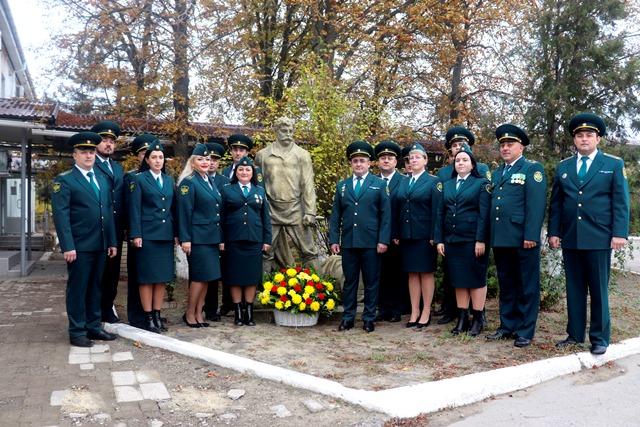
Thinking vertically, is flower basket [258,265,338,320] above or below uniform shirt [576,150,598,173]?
below

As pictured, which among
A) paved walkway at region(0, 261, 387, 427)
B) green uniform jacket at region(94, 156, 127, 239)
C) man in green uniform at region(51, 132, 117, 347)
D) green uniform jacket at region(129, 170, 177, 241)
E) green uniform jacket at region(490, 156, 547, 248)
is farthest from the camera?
green uniform jacket at region(94, 156, 127, 239)

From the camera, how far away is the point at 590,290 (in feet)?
17.1

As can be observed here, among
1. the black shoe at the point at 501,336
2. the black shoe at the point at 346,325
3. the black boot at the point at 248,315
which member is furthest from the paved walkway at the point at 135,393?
the black shoe at the point at 501,336

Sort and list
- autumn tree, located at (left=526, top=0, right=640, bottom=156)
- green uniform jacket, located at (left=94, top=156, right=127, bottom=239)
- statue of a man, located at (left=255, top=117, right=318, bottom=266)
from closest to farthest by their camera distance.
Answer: green uniform jacket, located at (left=94, top=156, right=127, bottom=239) → statue of a man, located at (left=255, top=117, right=318, bottom=266) → autumn tree, located at (left=526, top=0, right=640, bottom=156)

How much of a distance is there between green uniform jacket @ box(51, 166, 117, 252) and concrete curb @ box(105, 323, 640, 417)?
101cm

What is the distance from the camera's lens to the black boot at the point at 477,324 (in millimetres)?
5848

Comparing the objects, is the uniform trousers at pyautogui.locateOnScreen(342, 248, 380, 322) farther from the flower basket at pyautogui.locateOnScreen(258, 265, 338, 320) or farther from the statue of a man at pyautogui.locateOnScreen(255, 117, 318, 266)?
the statue of a man at pyautogui.locateOnScreen(255, 117, 318, 266)

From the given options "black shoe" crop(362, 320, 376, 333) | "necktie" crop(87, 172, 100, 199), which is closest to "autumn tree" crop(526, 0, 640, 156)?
"black shoe" crop(362, 320, 376, 333)

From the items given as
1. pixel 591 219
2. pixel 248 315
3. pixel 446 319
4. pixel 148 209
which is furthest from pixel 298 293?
pixel 591 219

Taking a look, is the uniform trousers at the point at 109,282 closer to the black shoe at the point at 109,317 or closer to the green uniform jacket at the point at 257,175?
the black shoe at the point at 109,317

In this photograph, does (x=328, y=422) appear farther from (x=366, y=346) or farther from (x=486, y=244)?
(x=486, y=244)

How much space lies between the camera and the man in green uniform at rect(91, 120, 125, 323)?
241 inches

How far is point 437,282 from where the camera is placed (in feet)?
24.4

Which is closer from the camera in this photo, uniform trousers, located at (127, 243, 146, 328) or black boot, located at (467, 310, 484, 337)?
black boot, located at (467, 310, 484, 337)
